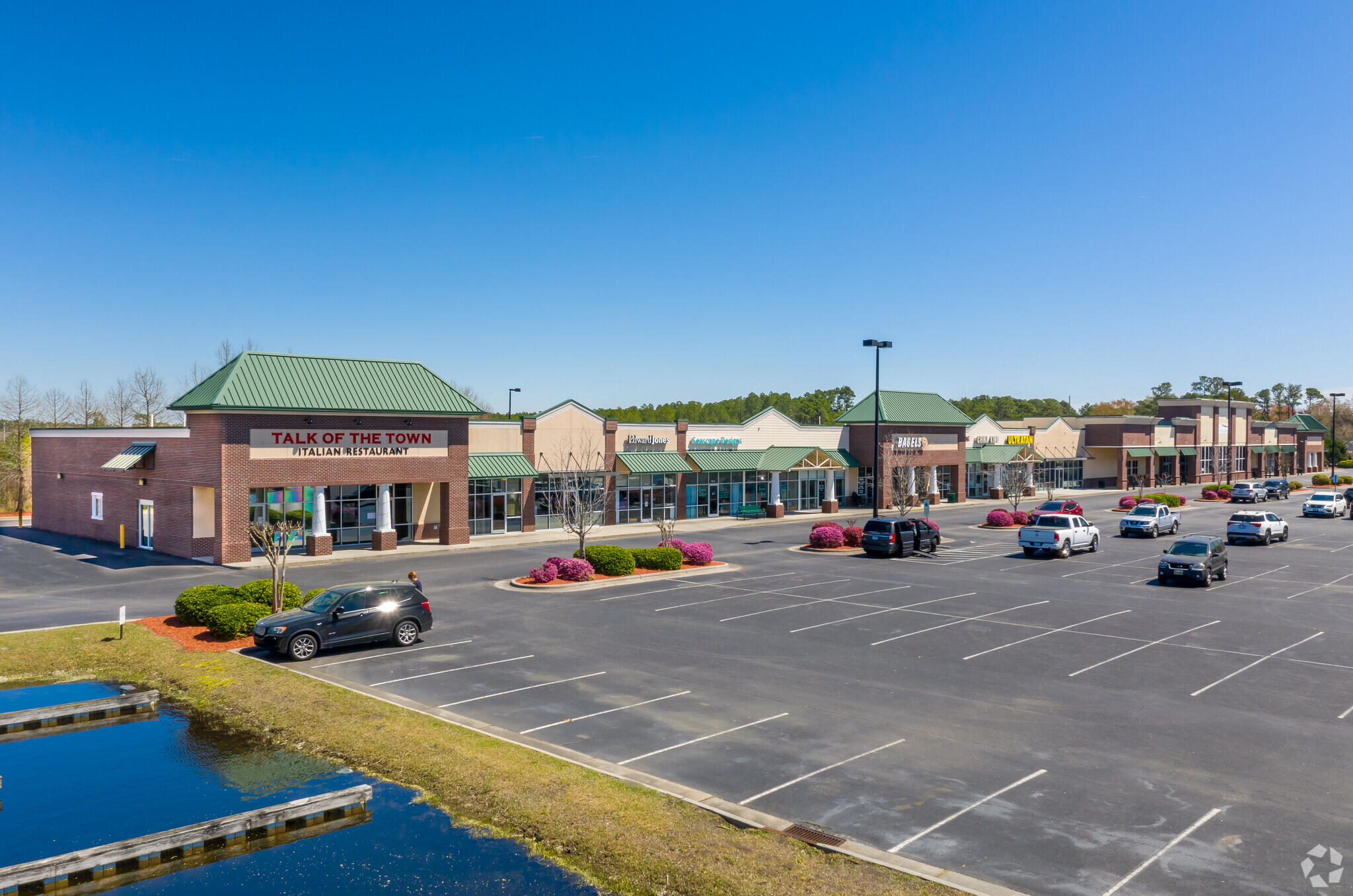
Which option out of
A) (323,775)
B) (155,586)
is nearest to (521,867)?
(323,775)

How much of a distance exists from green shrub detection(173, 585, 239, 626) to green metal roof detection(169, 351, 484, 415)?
42.3 ft

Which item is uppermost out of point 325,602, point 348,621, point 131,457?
point 131,457

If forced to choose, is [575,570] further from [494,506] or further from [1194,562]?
[1194,562]

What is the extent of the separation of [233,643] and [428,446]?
19212mm

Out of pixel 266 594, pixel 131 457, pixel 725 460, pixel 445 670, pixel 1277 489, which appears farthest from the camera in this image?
pixel 1277 489

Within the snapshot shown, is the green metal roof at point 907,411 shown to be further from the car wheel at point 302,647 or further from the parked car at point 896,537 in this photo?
the car wheel at point 302,647

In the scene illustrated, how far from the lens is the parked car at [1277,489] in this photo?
71875mm

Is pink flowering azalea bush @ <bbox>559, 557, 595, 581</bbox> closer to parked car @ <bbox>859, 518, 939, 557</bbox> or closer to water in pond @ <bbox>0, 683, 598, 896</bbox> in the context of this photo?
parked car @ <bbox>859, 518, 939, 557</bbox>

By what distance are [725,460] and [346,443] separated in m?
23.6

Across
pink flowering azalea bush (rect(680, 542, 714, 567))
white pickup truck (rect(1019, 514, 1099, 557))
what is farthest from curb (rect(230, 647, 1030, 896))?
white pickup truck (rect(1019, 514, 1099, 557))

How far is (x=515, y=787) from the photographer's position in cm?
1113

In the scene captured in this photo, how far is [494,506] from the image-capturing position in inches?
1740

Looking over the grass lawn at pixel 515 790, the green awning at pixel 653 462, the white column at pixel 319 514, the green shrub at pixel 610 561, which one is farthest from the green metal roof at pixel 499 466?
the grass lawn at pixel 515 790

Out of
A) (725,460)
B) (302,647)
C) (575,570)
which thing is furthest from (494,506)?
(302,647)
